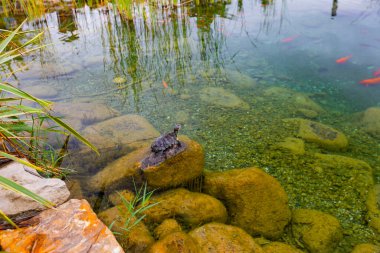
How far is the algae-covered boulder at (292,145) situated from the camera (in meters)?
3.57

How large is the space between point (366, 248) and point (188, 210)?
148 centimetres

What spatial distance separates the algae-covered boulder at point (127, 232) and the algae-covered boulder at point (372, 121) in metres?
3.18

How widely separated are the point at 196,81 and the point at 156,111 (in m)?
1.01

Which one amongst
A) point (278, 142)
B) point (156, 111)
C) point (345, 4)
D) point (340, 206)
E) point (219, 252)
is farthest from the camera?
point (345, 4)

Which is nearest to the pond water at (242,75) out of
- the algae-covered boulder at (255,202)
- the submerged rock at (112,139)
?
the submerged rock at (112,139)

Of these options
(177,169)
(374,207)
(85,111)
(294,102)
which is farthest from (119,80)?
(374,207)

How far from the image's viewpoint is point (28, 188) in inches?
75.9

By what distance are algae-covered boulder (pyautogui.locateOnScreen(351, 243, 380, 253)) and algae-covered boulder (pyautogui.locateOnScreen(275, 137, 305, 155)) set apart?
1.26 m

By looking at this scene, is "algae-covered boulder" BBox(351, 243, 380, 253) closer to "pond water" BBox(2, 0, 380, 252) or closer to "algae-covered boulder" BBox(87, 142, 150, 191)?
"pond water" BBox(2, 0, 380, 252)

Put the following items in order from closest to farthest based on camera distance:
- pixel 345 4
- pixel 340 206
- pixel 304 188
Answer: pixel 340 206 → pixel 304 188 → pixel 345 4

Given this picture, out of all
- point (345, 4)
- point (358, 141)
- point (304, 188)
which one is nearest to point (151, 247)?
point (304, 188)

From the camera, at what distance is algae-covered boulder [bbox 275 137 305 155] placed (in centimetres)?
357

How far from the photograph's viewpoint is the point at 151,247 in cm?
196

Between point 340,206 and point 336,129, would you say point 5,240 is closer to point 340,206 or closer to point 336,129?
point 340,206
